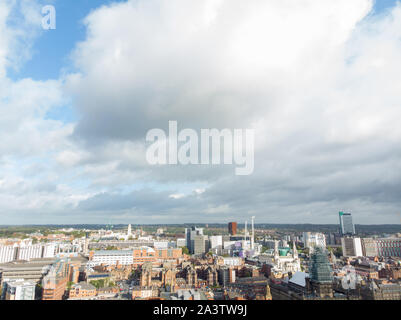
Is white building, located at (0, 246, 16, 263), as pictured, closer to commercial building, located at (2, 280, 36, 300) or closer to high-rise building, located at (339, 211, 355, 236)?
commercial building, located at (2, 280, 36, 300)

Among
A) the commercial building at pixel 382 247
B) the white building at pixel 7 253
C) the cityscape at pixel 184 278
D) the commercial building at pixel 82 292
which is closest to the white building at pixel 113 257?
the cityscape at pixel 184 278

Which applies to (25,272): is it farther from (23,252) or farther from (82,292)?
(23,252)

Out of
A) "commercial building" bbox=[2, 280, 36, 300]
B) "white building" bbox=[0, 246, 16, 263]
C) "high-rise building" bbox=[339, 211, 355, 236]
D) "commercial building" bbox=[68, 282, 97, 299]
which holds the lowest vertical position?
"commercial building" bbox=[68, 282, 97, 299]

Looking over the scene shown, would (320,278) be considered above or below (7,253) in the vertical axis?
below

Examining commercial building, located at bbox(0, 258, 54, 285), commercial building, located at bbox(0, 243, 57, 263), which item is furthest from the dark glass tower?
commercial building, located at bbox(0, 243, 57, 263)

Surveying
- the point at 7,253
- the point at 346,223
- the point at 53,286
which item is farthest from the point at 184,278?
the point at 346,223

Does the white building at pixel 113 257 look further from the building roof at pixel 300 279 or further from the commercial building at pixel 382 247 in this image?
the commercial building at pixel 382 247

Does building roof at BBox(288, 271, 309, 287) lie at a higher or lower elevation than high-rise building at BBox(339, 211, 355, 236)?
lower

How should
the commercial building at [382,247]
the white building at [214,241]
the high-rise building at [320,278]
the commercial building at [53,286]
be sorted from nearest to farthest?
the high-rise building at [320,278]
the commercial building at [53,286]
the commercial building at [382,247]
the white building at [214,241]

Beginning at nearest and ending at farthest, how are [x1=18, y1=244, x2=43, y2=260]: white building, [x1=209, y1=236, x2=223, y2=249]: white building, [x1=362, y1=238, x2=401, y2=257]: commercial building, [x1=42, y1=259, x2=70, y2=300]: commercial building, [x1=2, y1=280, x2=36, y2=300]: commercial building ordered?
[x1=2, y1=280, x2=36, y2=300]: commercial building, [x1=42, y1=259, x2=70, y2=300]: commercial building, [x1=18, y1=244, x2=43, y2=260]: white building, [x1=362, y1=238, x2=401, y2=257]: commercial building, [x1=209, y1=236, x2=223, y2=249]: white building

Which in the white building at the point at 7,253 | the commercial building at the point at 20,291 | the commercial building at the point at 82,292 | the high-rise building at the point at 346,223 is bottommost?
the commercial building at the point at 82,292
